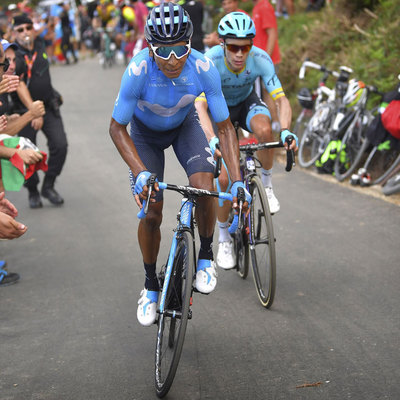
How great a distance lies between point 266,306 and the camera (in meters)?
5.66

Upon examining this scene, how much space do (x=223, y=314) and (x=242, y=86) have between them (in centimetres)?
210

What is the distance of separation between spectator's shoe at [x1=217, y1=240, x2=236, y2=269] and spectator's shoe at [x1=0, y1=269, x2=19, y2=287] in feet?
6.86

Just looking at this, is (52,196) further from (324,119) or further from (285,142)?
(285,142)

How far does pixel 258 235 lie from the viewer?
20.2ft

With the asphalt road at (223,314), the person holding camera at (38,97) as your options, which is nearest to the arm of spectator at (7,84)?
the asphalt road at (223,314)

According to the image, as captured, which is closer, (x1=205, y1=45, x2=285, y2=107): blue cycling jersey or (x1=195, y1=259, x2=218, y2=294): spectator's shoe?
(x1=195, y1=259, x2=218, y2=294): spectator's shoe

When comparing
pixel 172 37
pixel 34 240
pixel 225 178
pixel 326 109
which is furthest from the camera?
pixel 326 109

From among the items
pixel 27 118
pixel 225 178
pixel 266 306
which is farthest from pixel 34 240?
pixel 266 306

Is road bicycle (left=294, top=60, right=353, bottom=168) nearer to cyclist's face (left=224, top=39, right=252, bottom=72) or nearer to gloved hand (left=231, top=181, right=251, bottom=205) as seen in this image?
cyclist's face (left=224, top=39, right=252, bottom=72)

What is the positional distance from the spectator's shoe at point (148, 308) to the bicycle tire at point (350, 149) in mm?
5526

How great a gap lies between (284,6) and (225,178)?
→ 14004mm

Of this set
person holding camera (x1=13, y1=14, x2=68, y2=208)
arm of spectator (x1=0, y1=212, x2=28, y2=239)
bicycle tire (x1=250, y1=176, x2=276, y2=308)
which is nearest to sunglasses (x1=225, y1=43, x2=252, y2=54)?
bicycle tire (x1=250, y1=176, x2=276, y2=308)

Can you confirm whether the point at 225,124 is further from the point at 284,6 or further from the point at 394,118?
the point at 284,6

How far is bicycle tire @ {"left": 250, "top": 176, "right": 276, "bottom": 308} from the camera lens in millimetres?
5434
